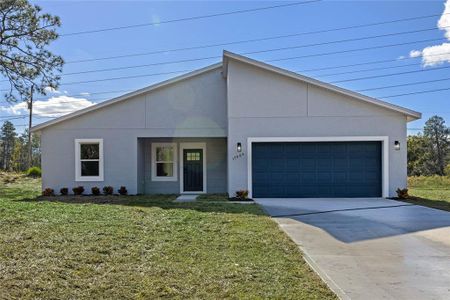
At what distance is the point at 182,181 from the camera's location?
644 inches

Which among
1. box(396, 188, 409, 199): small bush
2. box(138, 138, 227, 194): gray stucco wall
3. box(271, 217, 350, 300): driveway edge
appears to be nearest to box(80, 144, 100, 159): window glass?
box(138, 138, 227, 194): gray stucco wall

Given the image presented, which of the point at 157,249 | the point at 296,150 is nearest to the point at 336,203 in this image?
the point at 296,150

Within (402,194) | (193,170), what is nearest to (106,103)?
(193,170)

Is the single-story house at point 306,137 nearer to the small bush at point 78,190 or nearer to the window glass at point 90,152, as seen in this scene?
the window glass at point 90,152

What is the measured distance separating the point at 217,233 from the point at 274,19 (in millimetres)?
14796

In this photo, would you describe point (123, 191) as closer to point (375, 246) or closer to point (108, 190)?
point (108, 190)

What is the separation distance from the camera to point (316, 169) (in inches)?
546

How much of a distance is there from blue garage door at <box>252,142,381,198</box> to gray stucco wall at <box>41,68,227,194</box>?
2.48 m

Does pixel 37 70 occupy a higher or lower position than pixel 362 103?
higher

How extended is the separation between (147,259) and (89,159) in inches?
433

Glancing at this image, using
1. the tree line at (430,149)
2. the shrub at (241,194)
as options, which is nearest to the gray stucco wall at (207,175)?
the shrub at (241,194)

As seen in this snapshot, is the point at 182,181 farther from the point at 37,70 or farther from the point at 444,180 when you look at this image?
the point at 444,180

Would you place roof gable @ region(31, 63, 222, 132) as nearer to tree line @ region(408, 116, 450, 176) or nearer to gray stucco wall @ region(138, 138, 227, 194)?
gray stucco wall @ region(138, 138, 227, 194)

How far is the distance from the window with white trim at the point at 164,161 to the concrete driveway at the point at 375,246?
20.1 ft
